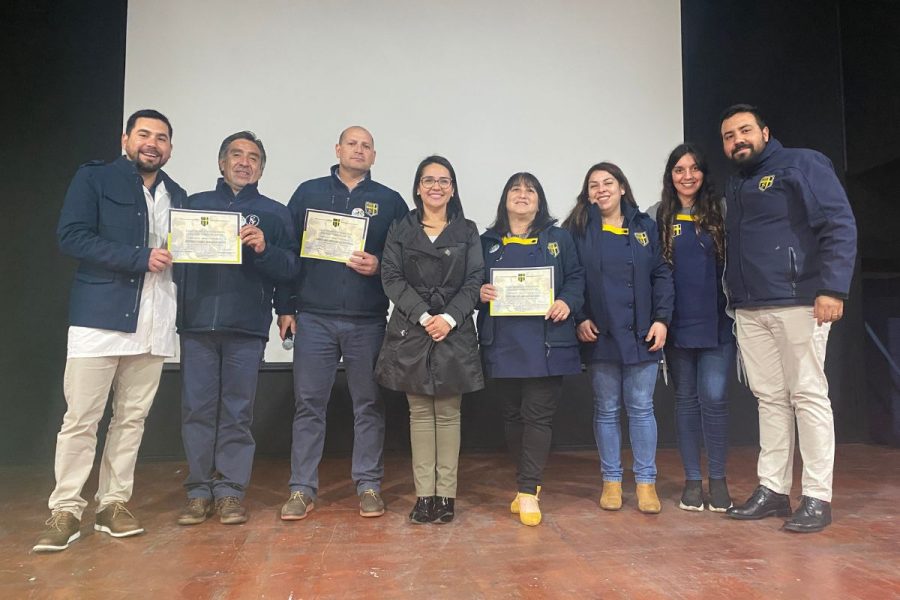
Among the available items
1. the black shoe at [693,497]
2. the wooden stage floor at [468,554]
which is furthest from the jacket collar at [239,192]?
the black shoe at [693,497]

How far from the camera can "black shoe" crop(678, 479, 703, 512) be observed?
2.27 meters

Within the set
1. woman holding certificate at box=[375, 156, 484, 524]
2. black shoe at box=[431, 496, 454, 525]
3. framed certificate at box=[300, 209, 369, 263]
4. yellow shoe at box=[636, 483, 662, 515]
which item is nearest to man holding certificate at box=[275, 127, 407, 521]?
framed certificate at box=[300, 209, 369, 263]

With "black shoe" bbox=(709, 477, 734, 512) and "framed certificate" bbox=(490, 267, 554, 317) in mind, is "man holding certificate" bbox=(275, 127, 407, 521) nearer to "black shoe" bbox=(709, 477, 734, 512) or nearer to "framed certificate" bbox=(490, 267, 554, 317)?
"framed certificate" bbox=(490, 267, 554, 317)

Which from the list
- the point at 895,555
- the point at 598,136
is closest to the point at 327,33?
the point at 598,136

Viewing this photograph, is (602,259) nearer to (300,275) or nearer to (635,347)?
(635,347)

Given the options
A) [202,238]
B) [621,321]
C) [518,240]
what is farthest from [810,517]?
[202,238]

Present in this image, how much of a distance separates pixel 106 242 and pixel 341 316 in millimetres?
869

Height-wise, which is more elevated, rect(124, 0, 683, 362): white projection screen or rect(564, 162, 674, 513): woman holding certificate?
rect(124, 0, 683, 362): white projection screen

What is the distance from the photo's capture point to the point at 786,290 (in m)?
2.06

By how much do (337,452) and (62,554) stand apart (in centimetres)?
179

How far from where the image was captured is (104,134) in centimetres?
337

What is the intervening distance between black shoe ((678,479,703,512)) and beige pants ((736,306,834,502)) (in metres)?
0.25

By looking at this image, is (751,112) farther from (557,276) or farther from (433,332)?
(433,332)

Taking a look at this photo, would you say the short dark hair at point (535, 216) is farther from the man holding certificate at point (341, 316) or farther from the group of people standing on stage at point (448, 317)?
the man holding certificate at point (341, 316)
